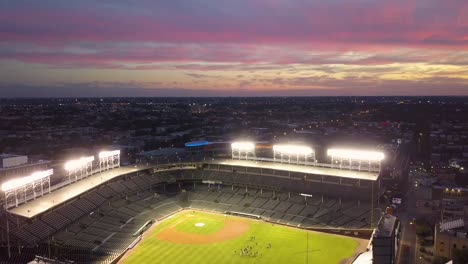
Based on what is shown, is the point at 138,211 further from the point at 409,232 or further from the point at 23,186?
the point at 409,232

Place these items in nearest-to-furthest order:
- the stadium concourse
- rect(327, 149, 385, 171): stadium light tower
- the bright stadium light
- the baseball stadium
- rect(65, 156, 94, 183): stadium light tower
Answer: the stadium concourse, the baseball stadium, rect(65, 156, 94, 183): stadium light tower, the bright stadium light, rect(327, 149, 385, 171): stadium light tower

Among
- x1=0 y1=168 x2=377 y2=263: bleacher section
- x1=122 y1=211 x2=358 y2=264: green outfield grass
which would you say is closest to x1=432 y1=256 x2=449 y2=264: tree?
x1=0 y1=168 x2=377 y2=263: bleacher section

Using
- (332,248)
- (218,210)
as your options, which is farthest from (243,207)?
(332,248)

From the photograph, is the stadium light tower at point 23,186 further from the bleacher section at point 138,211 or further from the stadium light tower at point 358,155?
the stadium light tower at point 358,155

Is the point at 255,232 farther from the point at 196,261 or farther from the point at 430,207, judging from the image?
the point at 430,207

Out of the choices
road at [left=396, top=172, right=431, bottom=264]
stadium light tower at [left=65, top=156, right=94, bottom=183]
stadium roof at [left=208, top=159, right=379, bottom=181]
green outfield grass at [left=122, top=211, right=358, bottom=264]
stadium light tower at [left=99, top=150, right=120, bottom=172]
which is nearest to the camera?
green outfield grass at [left=122, top=211, right=358, bottom=264]

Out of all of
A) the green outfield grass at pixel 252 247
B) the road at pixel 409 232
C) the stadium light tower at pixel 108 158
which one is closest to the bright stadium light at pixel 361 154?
the road at pixel 409 232

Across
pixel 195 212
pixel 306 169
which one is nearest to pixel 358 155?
pixel 306 169

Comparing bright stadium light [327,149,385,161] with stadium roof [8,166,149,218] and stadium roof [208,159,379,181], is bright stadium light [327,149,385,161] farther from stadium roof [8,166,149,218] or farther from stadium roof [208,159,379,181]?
stadium roof [8,166,149,218]

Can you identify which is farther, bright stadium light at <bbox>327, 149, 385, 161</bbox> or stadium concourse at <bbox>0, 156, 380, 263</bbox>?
bright stadium light at <bbox>327, 149, 385, 161</bbox>
